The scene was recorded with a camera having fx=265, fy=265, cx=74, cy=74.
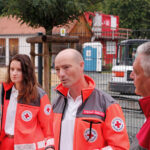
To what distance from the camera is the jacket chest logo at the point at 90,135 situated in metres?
2.14

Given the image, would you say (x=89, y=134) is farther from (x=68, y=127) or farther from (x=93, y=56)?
(x=93, y=56)

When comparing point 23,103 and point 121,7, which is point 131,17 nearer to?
point 121,7

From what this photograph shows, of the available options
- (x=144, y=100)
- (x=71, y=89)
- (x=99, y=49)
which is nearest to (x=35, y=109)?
(x=71, y=89)

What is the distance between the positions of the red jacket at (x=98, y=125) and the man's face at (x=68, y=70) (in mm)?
154

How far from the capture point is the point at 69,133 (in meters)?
2.23

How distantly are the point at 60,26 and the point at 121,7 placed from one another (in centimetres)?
3979

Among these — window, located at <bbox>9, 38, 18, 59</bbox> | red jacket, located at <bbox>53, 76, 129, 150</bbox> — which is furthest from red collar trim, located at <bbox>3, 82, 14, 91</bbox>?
window, located at <bbox>9, 38, 18, 59</bbox>

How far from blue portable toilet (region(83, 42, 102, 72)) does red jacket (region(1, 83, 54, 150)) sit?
8.14 ft

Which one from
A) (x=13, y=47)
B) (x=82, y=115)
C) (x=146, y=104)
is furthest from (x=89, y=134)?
(x=13, y=47)

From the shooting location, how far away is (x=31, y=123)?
9.89 feet

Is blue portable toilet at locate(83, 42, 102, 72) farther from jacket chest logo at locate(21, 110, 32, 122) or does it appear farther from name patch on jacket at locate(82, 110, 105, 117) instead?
name patch on jacket at locate(82, 110, 105, 117)

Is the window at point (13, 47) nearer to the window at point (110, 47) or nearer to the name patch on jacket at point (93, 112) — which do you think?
the window at point (110, 47)

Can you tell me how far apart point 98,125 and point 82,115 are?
160mm

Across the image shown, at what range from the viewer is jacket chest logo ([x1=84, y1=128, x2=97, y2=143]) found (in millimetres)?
2137
